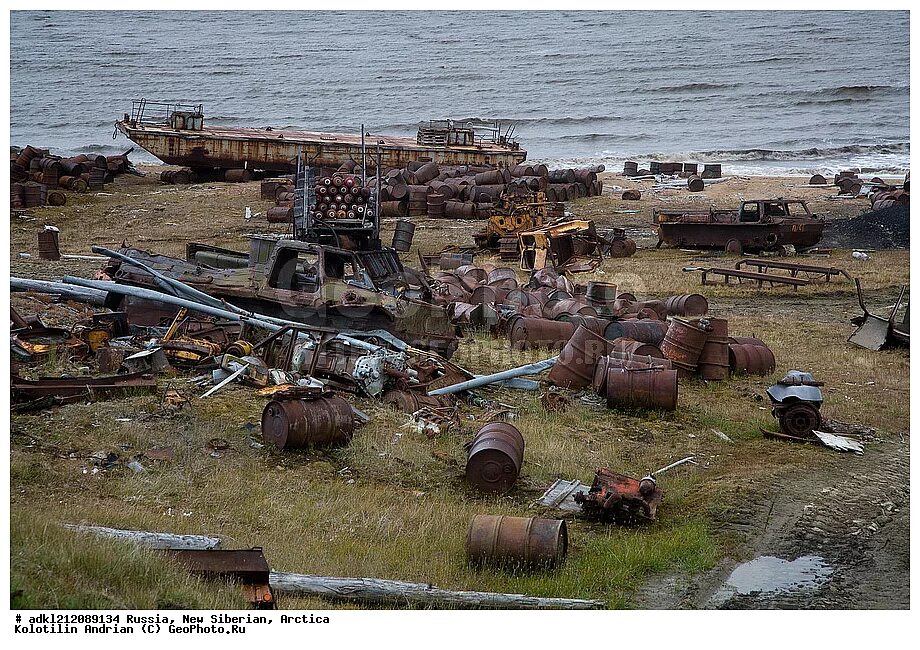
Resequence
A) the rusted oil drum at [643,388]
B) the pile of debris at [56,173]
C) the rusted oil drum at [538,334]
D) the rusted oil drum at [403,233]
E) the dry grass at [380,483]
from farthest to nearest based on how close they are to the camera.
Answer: the pile of debris at [56,173] < the rusted oil drum at [403,233] < the rusted oil drum at [538,334] < the rusted oil drum at [643,388] < the dry grass at [380,483]

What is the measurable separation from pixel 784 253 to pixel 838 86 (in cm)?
4978

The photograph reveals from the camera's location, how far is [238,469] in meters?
7.52

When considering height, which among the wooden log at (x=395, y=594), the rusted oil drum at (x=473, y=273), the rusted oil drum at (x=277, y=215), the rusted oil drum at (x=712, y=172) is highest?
the rusted oil drum at (x=712, y=172)

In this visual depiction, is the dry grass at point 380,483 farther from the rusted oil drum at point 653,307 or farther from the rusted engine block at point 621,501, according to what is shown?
the rusted oil drum at point 653,307

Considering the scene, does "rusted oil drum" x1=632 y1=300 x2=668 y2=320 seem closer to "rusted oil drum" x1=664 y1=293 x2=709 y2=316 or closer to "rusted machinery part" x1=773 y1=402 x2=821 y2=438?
"rusted oil drum" x1=664 y1=293 x2=709 y2=316

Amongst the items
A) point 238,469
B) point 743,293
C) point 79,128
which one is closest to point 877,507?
point 238,469

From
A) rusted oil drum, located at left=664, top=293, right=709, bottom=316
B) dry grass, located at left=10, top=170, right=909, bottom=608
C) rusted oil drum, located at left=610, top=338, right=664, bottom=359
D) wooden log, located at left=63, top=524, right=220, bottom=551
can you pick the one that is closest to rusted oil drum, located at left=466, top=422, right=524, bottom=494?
dry grass, located at left=10, top=170, right=909, bottom=608

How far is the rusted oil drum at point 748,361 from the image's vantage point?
1143 centimetres

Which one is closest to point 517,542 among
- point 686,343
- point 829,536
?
point 829,536

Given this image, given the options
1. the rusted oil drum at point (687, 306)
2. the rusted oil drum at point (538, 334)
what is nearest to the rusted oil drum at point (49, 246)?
the rusted oil drum at point (538, 334)

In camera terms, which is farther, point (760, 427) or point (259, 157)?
point (259, 157)

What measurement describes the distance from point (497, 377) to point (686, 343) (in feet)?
8.16

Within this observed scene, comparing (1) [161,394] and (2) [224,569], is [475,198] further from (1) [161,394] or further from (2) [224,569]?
(2) [224,569]

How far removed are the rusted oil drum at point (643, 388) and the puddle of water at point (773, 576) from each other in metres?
3.33
